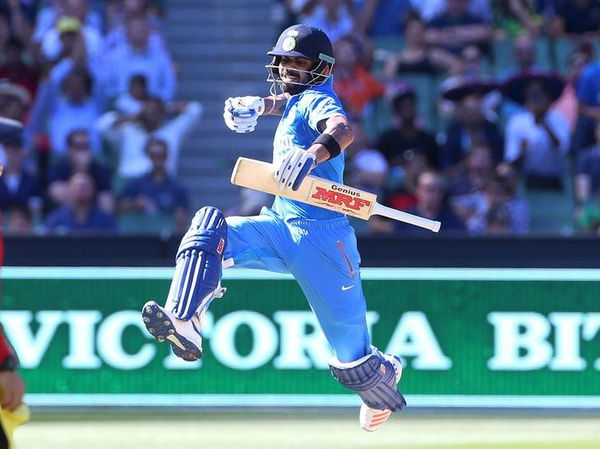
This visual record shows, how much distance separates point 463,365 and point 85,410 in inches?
112

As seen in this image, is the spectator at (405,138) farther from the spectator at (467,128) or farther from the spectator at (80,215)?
the spectator at (80,215)

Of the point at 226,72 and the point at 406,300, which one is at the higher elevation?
the point at 226,72

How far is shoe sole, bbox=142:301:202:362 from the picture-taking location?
6.21 meters

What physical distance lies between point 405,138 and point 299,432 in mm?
4202

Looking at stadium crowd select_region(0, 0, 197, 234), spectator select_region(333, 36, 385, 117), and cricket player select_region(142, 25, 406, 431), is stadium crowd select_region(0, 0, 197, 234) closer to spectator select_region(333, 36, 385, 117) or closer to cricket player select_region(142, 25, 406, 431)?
spectator select_region(333, 36, 385, 117)

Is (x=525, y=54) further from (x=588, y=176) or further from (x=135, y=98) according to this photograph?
(x=135, y=98)

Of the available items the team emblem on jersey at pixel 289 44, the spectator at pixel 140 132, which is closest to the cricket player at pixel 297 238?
the team emblem on jersey at pixel 289 44

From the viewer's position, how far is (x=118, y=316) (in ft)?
32.3

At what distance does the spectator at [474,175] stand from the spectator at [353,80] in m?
1.31

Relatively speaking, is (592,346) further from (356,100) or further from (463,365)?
(356,100)

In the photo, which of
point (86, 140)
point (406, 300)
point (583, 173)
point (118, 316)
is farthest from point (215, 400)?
point (583, 173)

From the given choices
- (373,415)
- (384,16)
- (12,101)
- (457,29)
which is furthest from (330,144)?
(384,16)

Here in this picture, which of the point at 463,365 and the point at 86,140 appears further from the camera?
the point at 86,140

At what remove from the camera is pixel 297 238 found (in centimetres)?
680
